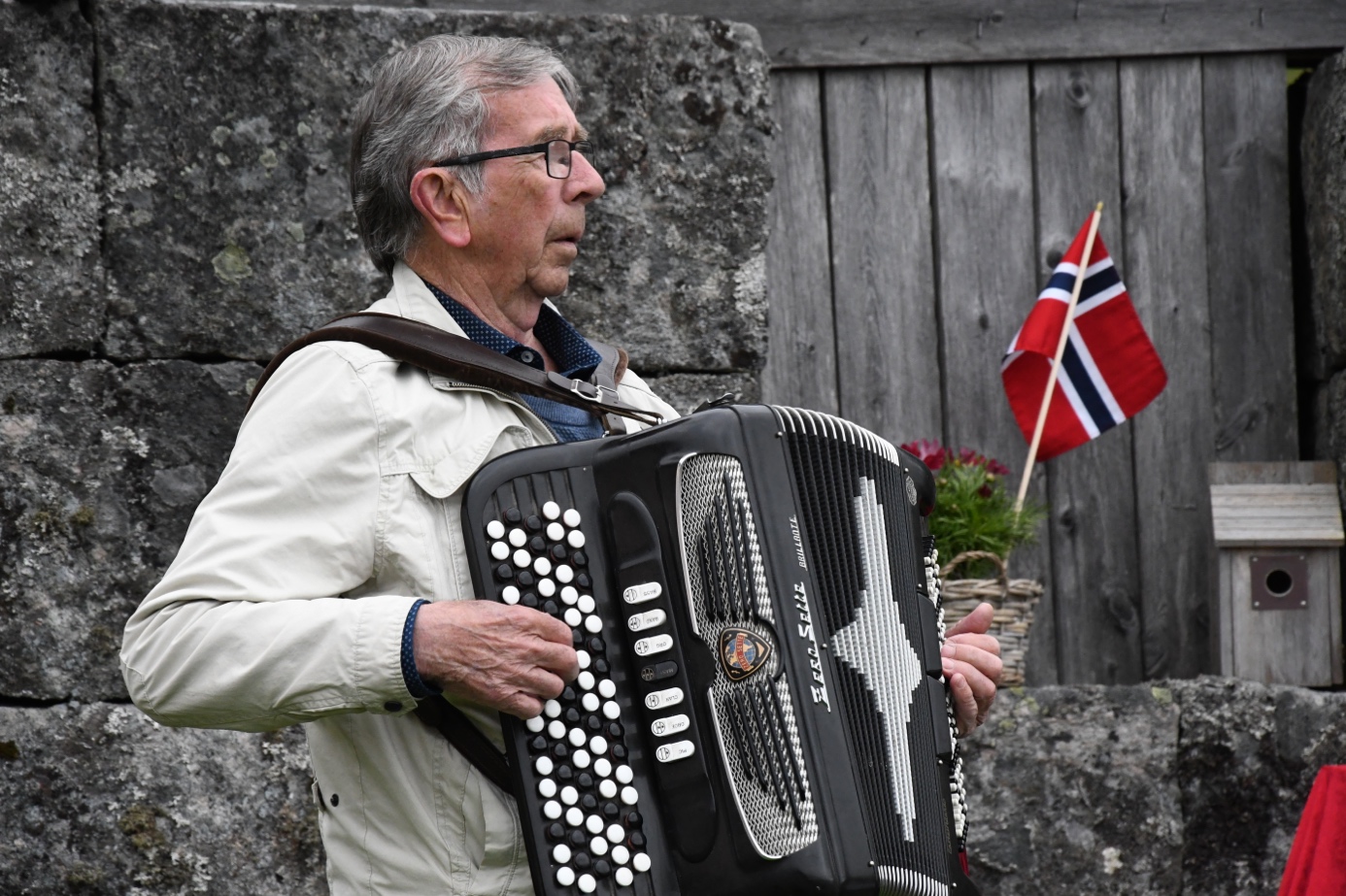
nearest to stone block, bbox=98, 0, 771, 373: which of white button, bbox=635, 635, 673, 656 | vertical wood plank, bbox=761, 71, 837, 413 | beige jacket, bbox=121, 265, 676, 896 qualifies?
vertical wood plank, bbox=761, 71, 837, 413

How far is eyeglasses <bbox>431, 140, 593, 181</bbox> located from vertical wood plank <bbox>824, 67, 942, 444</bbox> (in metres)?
1.61

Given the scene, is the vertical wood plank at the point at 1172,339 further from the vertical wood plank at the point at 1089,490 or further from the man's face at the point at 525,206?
the man's face at the point at 525,206

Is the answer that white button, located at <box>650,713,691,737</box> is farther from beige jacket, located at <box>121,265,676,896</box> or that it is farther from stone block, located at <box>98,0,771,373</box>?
stone block, located at <box>98,0,771,373</box>

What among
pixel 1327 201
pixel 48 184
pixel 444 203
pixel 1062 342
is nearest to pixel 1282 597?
pixel 1062 342

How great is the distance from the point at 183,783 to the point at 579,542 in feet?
4.40

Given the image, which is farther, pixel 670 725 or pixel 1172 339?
pixel 1172 339

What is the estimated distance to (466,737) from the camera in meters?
1.76

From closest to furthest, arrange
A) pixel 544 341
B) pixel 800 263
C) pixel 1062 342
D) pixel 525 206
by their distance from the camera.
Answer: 1. pixel 525 206
2. pixel 544 341
3. pixel 1062 342
4. pixel 800 263

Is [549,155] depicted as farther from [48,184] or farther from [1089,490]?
[1089,490]

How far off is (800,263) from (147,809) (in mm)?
1940

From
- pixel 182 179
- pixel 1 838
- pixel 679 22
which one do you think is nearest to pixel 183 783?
pixel 1 838

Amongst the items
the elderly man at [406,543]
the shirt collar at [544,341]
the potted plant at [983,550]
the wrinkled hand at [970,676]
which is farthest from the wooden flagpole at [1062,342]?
the shirt collar at [544,341]

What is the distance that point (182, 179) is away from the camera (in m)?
2.72

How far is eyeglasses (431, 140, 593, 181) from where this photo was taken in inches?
80.6
